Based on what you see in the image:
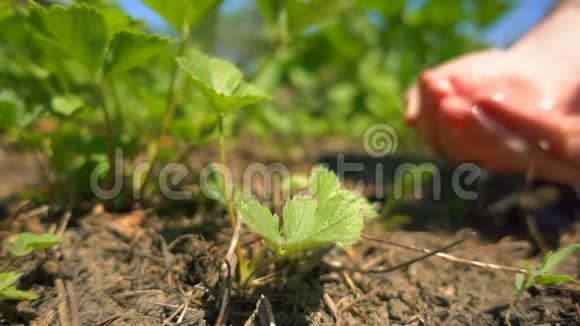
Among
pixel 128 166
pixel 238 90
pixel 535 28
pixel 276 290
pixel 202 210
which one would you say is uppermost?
pixel 535 28

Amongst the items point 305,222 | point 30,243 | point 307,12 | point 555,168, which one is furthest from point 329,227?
point 555,168

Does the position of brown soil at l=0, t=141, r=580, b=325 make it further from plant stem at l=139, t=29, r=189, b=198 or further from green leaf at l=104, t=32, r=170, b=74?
green leaf at l=104, t=32, r=170, b=74

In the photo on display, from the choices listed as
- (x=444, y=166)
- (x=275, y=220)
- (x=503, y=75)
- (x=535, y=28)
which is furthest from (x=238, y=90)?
(x=444, y=166)

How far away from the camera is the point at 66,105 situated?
0.97m

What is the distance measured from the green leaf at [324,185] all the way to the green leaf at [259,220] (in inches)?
4.5

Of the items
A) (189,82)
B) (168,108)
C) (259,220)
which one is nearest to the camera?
(259,220)

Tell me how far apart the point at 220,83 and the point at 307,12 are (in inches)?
13.1

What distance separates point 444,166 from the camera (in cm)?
165

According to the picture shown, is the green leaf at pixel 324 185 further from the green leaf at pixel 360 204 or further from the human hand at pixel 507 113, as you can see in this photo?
the human hand at pixel 507 113

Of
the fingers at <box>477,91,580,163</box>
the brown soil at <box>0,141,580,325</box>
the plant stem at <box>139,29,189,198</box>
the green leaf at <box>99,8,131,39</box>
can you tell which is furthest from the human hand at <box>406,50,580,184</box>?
the green leaf at <box>99,8,131,39</box>

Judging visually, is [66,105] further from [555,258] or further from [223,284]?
[555,258]

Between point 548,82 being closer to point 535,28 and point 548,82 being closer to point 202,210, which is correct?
point 535,28

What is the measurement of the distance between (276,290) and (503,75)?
2.38 feet

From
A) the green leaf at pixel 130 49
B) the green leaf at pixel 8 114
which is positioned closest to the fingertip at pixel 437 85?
the green leaf at pixel 130 49
